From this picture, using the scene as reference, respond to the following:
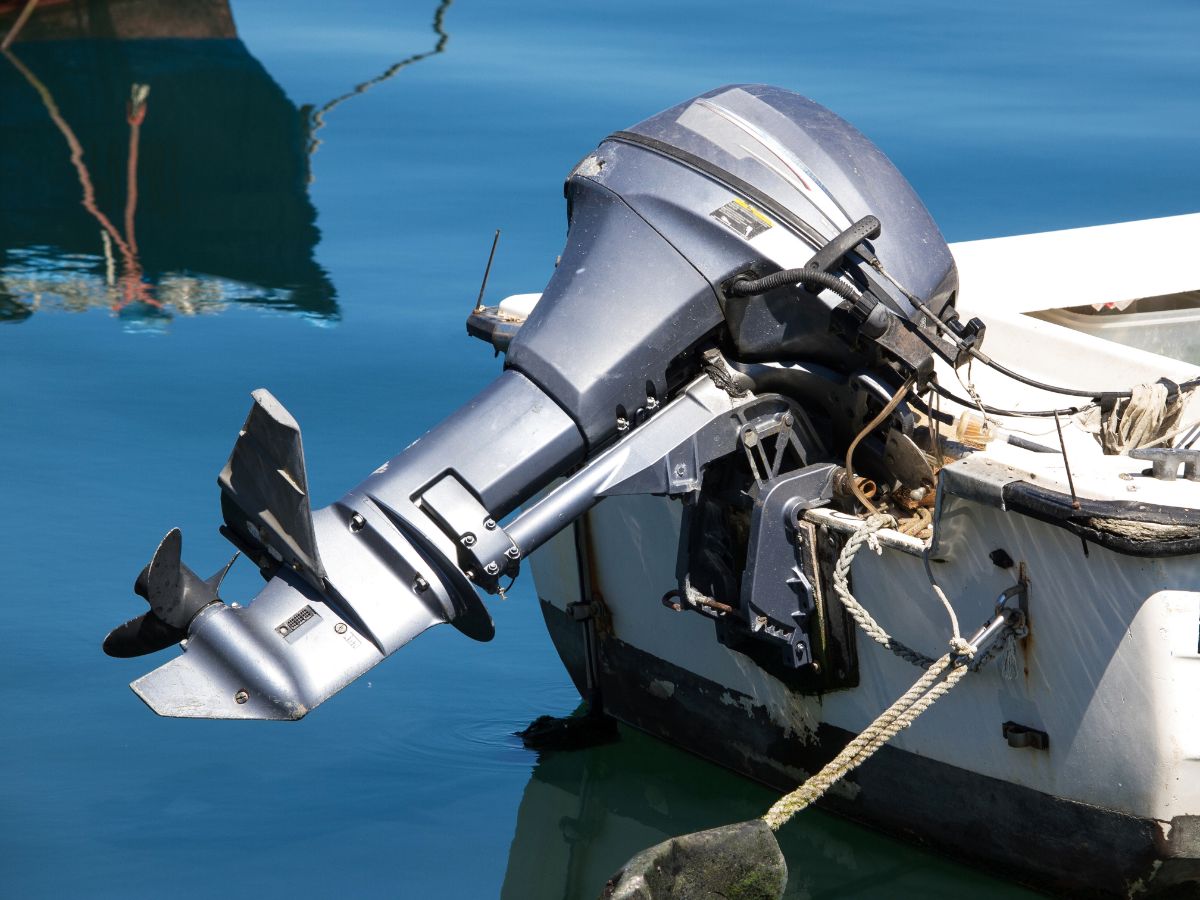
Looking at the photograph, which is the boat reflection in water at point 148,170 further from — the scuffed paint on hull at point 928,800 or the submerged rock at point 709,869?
the submerged rock at point 709,869

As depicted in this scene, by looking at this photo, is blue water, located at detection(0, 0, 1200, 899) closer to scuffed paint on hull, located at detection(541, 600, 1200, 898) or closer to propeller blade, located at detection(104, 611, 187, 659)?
scuffed paint on hull, located at detection(541, 600, 1200, 898)

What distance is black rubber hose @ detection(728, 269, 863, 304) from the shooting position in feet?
9.89

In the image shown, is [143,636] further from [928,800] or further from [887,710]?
[928,800]

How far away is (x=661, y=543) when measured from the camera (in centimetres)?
365

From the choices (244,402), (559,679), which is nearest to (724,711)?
(559,679)

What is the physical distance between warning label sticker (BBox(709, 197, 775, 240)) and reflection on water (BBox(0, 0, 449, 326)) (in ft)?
11.8

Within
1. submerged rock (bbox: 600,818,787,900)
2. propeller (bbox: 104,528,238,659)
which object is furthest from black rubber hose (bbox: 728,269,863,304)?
propeller (bbox: 104,528,238,659)

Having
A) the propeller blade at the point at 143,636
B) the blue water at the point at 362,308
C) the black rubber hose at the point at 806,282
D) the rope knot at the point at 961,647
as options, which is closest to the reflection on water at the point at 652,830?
the blue water at the point at 362,308

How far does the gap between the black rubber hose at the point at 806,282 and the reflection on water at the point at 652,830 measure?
3.70 ft

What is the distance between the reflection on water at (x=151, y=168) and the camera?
269 inches

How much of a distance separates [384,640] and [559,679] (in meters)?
1.49

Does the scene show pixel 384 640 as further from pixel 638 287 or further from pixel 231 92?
pixel 231 92

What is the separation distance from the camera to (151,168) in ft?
26.5

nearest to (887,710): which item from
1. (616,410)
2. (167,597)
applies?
(616,410)
